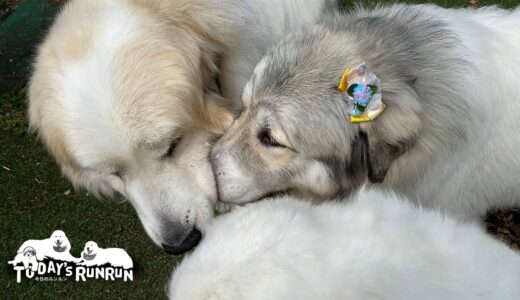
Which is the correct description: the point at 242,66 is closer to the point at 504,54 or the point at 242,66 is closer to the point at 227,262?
the point at 504,54

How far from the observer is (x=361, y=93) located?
2.45 m

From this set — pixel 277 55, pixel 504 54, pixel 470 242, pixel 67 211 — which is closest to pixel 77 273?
pixel 67 211

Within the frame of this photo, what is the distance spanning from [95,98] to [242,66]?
3.17 feet

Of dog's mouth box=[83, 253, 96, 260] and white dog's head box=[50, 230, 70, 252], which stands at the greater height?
white dog's head box=[50, 230, 70, 252]

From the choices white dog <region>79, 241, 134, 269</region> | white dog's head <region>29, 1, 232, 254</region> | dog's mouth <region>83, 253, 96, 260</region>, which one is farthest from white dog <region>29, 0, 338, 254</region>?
dog's mouth <region>83, 253, 96, 260</region>

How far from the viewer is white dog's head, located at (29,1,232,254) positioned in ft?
8.36

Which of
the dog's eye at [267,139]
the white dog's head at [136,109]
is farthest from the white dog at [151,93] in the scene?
the dog's eye at [267,139]

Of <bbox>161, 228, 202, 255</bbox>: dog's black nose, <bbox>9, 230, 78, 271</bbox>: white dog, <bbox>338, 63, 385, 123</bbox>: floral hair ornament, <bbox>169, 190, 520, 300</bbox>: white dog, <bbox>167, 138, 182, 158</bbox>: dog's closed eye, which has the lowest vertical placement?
<bbox>9, 230, 78, 271</bbox>: white dog

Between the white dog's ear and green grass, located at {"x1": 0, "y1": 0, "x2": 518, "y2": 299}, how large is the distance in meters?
1.96

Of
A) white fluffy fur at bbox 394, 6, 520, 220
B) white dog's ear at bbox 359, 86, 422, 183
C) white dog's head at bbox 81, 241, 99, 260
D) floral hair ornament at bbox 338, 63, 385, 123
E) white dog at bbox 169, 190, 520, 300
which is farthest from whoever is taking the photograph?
white dog's head at bbox 81, 241, 99, 260

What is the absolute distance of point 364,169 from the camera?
2.76m

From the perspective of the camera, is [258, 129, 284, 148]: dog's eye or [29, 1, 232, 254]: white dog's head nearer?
[29, 1, 232, 254]: white dog's head

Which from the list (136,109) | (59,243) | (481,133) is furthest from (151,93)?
(59,243)

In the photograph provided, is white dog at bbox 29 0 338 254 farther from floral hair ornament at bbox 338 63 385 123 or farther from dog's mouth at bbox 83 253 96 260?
dog's mouth at bbox 83 253 96 260
